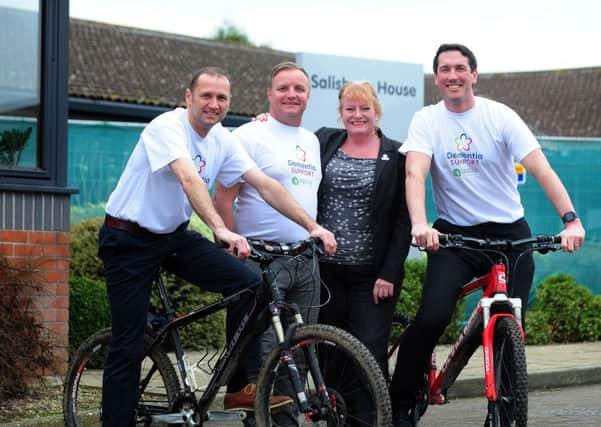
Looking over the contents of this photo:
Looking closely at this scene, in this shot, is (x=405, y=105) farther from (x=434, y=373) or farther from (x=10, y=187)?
(x=434, y=373)

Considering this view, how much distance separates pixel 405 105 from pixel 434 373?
30.3 feet

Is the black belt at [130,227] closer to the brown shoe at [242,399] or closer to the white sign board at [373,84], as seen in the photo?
the brown shoe at [242,399]

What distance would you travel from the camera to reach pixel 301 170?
256 inches

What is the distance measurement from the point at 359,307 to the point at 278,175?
82 cm

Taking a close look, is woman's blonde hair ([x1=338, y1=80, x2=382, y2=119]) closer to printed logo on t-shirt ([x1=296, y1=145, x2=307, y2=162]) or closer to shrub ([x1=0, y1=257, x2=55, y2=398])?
printed logo on t-shirt ([x1=296, y1=145, x2=307, y2=162])

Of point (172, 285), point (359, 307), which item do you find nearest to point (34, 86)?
point (172, 285)

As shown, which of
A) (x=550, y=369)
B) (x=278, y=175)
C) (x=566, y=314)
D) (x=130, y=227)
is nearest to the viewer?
(x=130, y=227)

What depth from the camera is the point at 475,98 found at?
20.9 ft

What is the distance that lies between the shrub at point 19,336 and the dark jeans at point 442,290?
2.79 metres

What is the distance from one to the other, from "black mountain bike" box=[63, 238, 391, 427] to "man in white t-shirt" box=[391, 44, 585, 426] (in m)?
0.69

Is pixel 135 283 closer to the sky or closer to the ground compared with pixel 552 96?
closer to the ground

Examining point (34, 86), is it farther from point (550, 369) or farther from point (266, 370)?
point (550, 369)

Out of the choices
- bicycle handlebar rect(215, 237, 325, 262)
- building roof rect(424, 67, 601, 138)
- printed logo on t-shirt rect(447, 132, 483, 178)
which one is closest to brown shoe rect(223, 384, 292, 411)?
bicycle handlebar rect(215, 237, 325, 262)

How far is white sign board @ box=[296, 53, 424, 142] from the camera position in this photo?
1430 cm
